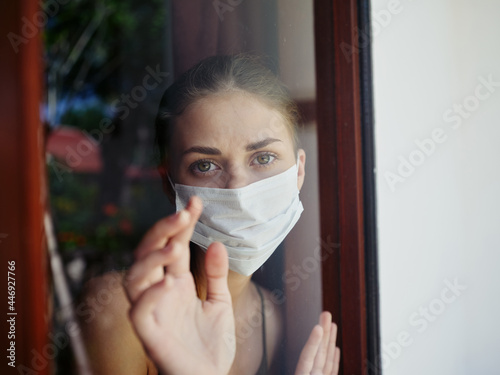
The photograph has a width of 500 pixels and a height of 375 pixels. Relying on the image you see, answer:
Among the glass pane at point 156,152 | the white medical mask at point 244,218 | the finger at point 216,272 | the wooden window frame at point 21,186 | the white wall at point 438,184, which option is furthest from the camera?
the white wall at point 438,184

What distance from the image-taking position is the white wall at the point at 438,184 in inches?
69.9

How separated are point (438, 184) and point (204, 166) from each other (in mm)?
1321

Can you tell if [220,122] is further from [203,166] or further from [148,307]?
[148,307]

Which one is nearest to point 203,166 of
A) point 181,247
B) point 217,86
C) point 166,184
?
point 166,184

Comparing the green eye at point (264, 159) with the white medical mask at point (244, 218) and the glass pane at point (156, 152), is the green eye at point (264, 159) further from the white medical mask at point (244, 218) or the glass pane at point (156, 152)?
the glass pane at point (156, 152)

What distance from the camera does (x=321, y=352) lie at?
4.92ft

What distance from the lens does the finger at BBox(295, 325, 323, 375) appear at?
4.74ft

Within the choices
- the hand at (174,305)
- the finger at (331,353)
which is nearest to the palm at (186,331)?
the hand at (174,305)

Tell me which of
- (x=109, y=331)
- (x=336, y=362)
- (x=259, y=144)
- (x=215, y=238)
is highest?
(x=259, y=144)

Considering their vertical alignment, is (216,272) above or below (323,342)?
above

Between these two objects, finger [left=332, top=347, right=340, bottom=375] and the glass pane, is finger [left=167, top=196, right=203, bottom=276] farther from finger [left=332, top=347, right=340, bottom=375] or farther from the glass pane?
finger [left=332, top=347, right=340, bottom=375]

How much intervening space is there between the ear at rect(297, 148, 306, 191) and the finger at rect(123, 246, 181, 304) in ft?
1.98

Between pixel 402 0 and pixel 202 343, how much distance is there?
1.62 metres

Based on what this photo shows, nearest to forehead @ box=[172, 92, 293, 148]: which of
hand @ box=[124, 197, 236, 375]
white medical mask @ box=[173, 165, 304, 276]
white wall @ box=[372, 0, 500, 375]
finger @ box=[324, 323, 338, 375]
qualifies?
white medical mask @ box=[173, 165, 304, 276]
